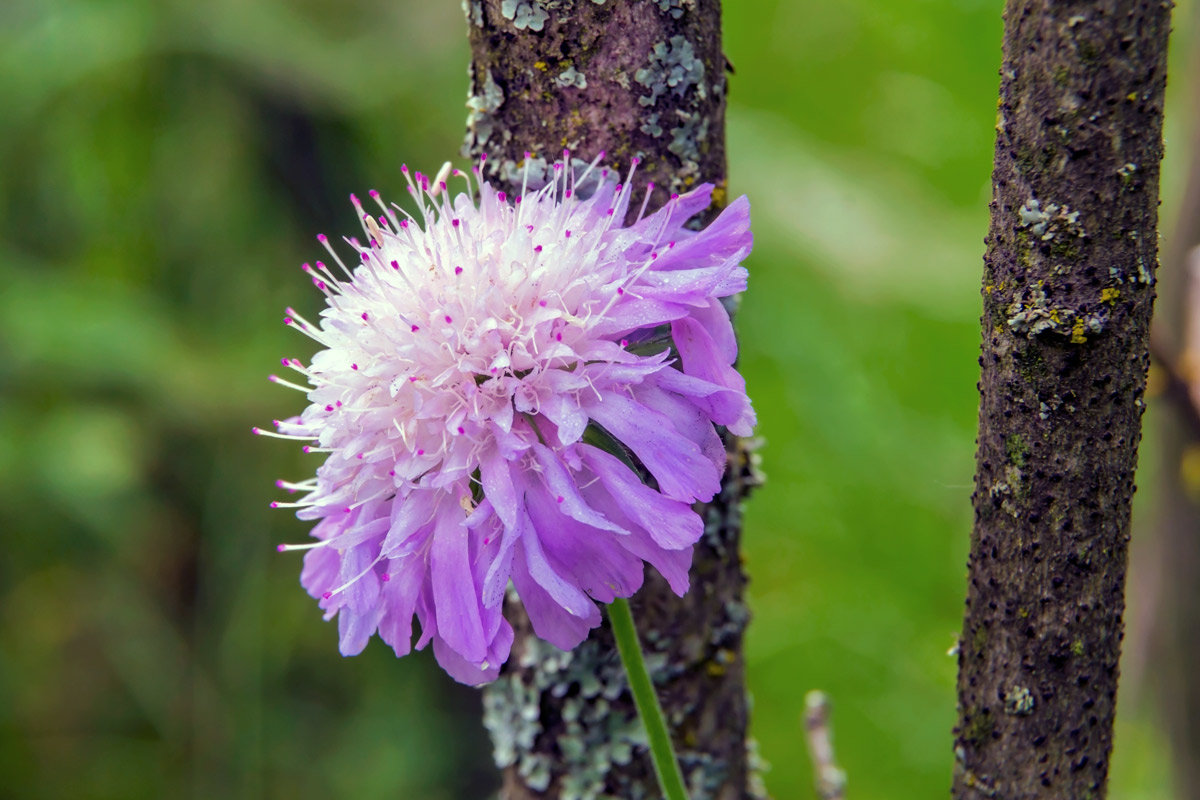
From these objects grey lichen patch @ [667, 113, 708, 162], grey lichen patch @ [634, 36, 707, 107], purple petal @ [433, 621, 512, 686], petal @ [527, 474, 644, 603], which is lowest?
purple petal @ [433, 621, 512, 686]

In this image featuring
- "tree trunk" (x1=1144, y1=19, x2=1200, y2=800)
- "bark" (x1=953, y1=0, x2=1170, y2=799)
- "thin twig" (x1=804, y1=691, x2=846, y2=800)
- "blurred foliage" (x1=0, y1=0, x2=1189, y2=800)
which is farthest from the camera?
"blurred foliage" (x1=0, y1=0, x2=1189, y2=800)

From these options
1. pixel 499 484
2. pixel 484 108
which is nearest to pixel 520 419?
pixel 499 484

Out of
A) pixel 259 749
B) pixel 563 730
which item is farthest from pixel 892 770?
pixel 563 730

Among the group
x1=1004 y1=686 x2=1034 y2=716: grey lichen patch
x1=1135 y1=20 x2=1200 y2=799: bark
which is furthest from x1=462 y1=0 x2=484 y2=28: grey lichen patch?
x1=1135 y1=20 x2=1200 y2=799: bark

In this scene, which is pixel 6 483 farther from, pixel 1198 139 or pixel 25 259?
pixel 1198 139

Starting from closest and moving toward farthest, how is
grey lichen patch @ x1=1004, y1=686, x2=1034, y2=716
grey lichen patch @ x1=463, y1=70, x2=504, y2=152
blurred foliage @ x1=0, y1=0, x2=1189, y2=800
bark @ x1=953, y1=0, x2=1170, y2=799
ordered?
bark @ x1=953, y1=0, x2=1170, y2=799 < grey lichen patch @ x1=1004, y1=686, x2=1034, y2=716 < grey lichen patch @ x1=463, y1=70, x2=504, y2=152 < blurred foliage @ x1=0, y1=0, x2=1189, y2=800

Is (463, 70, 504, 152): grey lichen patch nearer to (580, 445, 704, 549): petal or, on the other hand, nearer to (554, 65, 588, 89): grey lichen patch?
(554, 65, 588, 89): grey lichen patch

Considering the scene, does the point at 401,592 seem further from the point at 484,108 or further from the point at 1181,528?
the point at 1181,528

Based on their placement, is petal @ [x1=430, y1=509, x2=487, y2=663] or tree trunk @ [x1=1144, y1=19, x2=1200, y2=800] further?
tree trunk @ [x1=1144, y1=19, x2=1200, y2=800]
